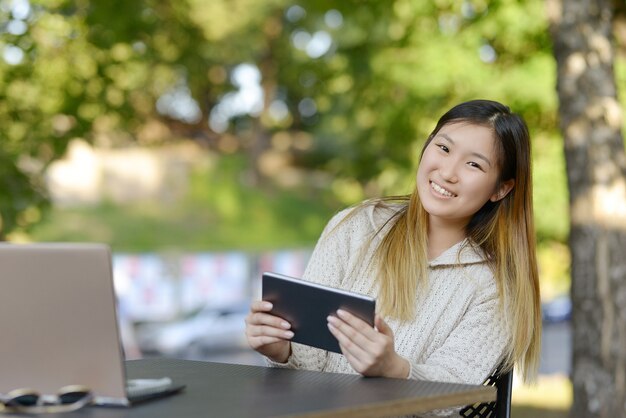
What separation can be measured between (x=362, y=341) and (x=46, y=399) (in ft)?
2.10

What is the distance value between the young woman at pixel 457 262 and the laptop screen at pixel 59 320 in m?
0.63

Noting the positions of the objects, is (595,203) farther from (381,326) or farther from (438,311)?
(381,326)

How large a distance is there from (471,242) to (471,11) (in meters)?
6.76

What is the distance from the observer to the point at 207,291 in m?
25.4

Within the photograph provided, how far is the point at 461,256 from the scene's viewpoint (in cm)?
271

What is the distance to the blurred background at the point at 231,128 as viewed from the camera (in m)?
9.10

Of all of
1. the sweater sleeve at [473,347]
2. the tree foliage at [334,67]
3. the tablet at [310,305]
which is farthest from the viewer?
the tree foliage at [334,67]

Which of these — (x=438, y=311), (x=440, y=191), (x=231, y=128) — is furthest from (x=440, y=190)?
(x=231, y=128)

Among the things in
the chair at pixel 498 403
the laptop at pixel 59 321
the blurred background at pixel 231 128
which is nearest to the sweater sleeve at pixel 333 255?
the chair at pixel 498 403

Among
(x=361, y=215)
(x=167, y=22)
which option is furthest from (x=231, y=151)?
(x=361, y=215)

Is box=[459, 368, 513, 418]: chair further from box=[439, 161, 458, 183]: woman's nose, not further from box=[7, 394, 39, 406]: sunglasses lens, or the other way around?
box=[7, 394, 39, 406]: sunglasses lens

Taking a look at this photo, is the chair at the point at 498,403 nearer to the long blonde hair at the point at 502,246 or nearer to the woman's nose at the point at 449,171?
the long blonde hair at the point at 502,246

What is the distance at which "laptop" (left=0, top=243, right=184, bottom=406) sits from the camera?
1.80 m

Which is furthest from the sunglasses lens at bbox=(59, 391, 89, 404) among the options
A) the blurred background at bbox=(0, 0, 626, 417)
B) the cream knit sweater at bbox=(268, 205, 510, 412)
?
the blurred background at bbox=(0, 0, 626, 417)
